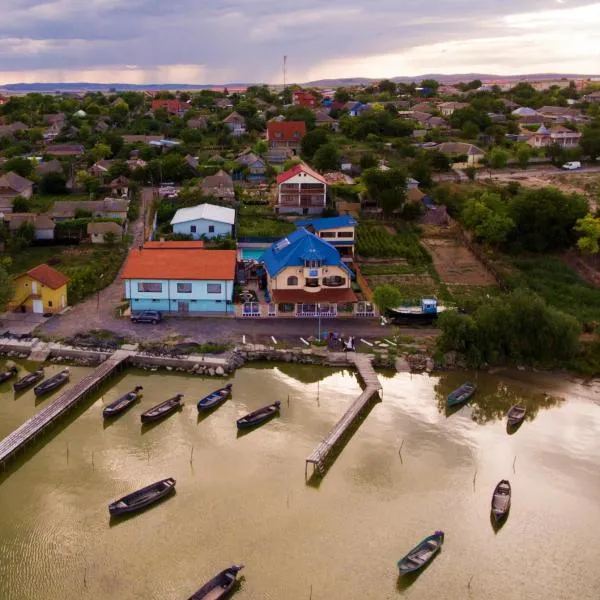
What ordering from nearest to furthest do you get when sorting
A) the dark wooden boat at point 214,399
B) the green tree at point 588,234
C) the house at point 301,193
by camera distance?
the dark wooden boat at point 214,399 → the green tree at point 588,234 → the house at point 301,193

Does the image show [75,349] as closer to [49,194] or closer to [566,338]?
[566,338]

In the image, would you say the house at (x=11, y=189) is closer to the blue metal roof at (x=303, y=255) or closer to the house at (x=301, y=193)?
the house at (x=301, y=193)

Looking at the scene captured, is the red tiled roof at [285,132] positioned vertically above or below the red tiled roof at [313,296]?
above

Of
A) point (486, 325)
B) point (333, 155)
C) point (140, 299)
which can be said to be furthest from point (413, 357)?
point (333, 155)

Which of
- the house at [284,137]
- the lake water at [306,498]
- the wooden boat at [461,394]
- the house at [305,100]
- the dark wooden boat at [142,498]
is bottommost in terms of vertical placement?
the lake water at [306,498]

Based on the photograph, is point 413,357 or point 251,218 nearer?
point 413,357

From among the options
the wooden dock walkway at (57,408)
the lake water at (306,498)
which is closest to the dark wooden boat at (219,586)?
the lake water at (306,498)

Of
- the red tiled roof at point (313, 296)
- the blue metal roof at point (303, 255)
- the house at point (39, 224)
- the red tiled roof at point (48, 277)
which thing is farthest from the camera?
the house at point (39, 224)

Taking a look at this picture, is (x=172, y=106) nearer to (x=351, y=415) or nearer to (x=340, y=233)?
(x=340, y=233)
